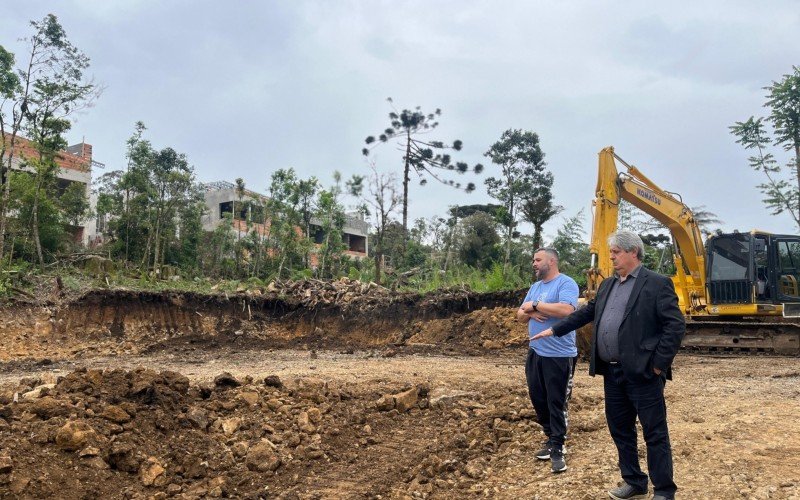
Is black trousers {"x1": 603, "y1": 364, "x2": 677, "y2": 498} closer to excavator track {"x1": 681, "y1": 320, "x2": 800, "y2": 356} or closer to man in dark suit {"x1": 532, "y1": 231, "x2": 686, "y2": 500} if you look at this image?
man in dark suit {"x1": 532, "y1": 231, "x2": 686, "y2": 500}

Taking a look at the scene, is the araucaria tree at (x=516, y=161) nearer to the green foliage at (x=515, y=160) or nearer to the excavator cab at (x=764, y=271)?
the green foliage at (x=515, y=160)

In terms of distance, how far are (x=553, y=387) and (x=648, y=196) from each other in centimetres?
972

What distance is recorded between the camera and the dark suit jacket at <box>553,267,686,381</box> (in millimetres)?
3432

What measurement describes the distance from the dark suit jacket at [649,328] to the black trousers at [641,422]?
0.33 feet

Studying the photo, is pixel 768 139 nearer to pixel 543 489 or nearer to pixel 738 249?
pixel 738 249

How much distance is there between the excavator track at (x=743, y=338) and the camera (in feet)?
40.0

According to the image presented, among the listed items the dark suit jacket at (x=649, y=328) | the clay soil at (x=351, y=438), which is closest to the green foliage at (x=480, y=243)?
the clay soil at (x=351, y=438)

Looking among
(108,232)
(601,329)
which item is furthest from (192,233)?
(601,329)

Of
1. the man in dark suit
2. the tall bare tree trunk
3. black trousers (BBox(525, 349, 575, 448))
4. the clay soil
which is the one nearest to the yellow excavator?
the clay soil

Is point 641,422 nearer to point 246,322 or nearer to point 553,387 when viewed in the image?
point 553,387

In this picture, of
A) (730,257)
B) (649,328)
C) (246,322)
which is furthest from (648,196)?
(246,322)

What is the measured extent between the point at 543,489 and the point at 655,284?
61.7 inches

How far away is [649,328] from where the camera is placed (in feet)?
11.6

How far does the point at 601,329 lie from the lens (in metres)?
3.77
